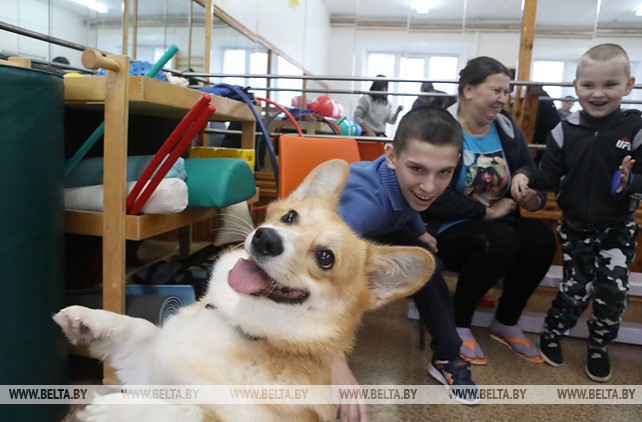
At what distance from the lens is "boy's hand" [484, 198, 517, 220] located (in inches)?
75.6

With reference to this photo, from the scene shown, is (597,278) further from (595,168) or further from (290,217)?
(290,217)

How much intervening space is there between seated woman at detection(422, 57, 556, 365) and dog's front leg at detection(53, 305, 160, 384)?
1241 millimetres

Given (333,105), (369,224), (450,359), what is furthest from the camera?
(333,105)

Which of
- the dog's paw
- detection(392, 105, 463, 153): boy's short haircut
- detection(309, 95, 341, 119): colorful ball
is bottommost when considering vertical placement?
the dog's paw

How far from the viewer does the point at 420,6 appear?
5785 mm

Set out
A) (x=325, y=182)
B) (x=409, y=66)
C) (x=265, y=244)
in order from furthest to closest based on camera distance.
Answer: (x=409, y=66) < (x=325, y=182) < (x=265, y=244)

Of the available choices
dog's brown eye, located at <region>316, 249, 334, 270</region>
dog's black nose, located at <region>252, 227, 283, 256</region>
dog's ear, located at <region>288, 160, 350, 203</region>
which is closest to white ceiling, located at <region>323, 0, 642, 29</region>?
dog's ear, located at <region>288, 160, 350, 203</region>

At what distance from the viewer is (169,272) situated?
175 centimetres

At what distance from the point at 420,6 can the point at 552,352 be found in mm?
5034

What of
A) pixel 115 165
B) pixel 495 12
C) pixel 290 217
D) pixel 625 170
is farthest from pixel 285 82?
pixel 290 217

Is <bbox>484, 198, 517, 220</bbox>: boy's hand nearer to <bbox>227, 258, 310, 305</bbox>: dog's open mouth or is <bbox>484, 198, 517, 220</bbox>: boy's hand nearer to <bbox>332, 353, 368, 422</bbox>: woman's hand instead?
<bbox>332, 353, 368, 422</bbox>: woman's hand

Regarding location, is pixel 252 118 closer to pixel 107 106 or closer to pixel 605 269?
pixel 107 106

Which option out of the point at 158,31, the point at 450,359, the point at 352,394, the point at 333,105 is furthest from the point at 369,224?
the point at 158,31

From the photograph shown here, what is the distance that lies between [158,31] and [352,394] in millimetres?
4267
